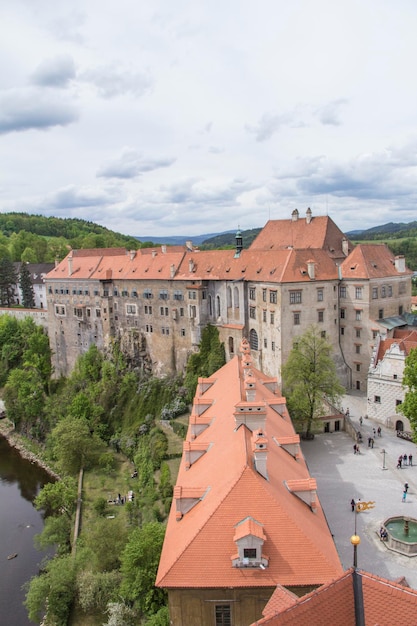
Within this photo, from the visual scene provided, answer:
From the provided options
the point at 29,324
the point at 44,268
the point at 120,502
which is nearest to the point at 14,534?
the point at 120,502

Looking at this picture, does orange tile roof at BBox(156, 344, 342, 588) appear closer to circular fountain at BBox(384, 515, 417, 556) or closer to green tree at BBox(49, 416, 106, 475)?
circular fountain at BBox(384, 515, 417, 556)

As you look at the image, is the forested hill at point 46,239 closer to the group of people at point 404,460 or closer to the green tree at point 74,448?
the green tree at point 74,448

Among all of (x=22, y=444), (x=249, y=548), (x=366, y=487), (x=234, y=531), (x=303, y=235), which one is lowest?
(x=22, y=444)

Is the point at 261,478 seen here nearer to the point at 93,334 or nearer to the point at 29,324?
the point at 93,334

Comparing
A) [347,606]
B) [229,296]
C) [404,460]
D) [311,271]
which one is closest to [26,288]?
[229,296]

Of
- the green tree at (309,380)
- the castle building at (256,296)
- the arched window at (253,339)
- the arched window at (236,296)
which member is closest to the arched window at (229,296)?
the castle building at (256,296)

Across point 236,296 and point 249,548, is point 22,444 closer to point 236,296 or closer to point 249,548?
point 236,296

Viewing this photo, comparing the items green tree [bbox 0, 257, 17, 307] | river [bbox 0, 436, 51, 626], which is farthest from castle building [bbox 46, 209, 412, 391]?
green tree [bbox 0, 257, 17, 307]
